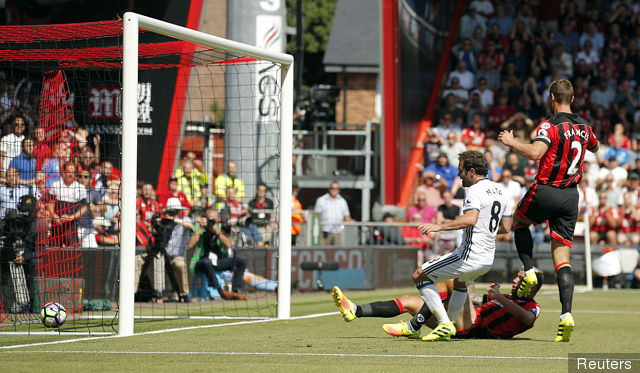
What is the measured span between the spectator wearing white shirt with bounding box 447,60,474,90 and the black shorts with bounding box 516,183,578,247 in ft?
56.7

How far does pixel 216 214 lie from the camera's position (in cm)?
1534

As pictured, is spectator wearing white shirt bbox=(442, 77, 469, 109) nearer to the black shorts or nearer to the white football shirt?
the black shorts

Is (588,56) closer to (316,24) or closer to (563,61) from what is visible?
(563,61)

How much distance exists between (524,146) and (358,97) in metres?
26.7

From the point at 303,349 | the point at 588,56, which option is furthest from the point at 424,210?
the point at 303,349

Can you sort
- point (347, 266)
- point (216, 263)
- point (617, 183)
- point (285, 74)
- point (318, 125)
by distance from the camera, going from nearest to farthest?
point (285, 74) < point (216, 263) < point (347, 266) < point (617, 183) < point (318, 125)

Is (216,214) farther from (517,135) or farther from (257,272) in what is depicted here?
(517,135)

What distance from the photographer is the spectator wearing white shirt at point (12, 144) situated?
12584 mm

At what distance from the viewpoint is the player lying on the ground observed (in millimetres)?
8531

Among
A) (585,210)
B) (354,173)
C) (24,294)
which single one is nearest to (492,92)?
(354,173)

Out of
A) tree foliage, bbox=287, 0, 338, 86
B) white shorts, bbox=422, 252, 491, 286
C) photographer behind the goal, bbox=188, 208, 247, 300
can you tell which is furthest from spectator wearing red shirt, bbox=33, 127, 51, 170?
tree foliage, bbox=287, 0, 338, 86

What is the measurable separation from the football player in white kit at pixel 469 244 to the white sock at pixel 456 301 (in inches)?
2.4

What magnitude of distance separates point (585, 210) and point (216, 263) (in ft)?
25.6

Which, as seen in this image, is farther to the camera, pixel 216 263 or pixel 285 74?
pixel 216 263
